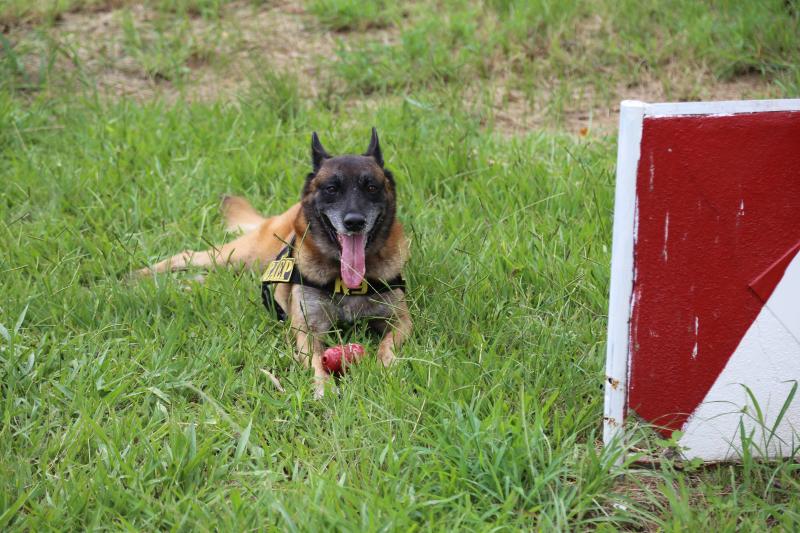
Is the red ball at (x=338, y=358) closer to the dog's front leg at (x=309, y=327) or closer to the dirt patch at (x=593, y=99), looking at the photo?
the dog's front leg at (x=309, y=327)

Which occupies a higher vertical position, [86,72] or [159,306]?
[86,72]

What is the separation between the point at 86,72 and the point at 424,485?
18.0 ft

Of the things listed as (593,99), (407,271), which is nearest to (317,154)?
(407,271)

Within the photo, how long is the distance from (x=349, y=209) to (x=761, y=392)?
1977mm

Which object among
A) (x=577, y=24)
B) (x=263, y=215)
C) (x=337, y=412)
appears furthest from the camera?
(x=577, y=24)

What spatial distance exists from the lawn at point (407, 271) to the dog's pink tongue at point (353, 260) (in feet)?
1.02

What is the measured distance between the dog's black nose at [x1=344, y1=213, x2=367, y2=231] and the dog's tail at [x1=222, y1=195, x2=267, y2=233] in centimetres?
131

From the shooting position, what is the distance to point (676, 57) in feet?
21.6

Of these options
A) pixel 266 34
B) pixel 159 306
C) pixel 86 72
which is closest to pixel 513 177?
pixel 159 306

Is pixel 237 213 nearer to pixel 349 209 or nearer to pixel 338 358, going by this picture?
pixel 349 209

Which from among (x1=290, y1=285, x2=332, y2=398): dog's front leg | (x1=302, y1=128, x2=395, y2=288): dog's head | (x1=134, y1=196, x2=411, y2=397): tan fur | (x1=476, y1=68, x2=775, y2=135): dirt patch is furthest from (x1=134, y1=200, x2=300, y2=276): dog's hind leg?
(x1=476, y1=68, x2=775, y2=135): dirt patch

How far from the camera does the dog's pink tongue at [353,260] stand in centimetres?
392

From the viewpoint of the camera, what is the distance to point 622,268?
8.70 ft

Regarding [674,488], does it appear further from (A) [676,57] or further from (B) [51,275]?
(A) [676,57]
